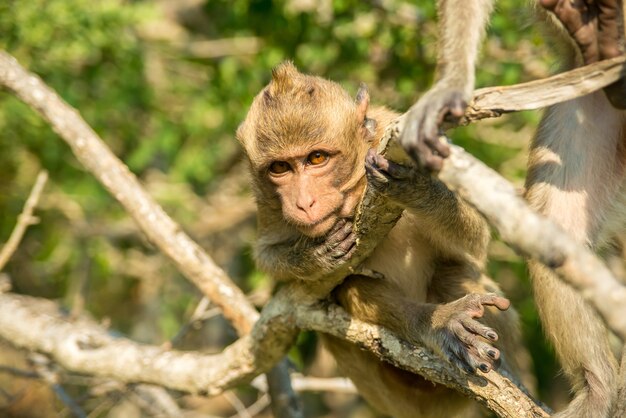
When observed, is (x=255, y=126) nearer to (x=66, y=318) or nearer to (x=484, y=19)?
(x=484, y=19)

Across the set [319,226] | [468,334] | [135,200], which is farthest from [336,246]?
[135,200]

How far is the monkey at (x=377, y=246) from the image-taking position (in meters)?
4.17

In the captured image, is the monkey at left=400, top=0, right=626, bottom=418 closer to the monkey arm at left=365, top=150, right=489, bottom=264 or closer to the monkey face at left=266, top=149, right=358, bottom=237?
the monkey arm at left=365, top=150, right=489, bottom=264

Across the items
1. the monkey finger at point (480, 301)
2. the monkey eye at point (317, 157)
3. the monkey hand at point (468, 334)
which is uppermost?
the monkey eye at point (317, 157)

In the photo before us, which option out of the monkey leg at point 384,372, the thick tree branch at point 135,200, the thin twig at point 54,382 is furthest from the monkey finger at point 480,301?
the thin twig at point 54,382

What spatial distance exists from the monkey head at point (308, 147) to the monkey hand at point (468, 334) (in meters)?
0.72

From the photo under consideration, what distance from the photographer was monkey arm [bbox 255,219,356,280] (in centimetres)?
425

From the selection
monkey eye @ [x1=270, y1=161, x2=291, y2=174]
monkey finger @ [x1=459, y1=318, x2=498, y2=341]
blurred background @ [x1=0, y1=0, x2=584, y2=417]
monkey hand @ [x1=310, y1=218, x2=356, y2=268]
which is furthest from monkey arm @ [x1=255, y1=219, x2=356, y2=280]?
blurred background @ [x1=0, y1=0, x2=584, y2=417]

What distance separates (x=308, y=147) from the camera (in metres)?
4.61

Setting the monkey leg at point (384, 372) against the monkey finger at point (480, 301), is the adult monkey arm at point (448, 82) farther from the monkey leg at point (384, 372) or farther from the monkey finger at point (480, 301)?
the monkey leg at point (384, 372)

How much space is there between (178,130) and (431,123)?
5.53m

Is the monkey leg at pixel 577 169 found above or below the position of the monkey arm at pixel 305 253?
above

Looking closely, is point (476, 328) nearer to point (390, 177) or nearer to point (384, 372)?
point (390, 177)

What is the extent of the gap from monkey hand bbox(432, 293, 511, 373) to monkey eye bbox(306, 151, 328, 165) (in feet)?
3.26
